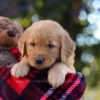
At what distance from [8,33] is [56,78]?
60 centimetres

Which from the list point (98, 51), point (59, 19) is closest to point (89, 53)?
point (98, 51)

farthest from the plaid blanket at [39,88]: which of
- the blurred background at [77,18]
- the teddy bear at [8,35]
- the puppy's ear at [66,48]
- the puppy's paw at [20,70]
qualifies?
the blurred background at [77,18]

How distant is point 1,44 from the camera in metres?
3.28

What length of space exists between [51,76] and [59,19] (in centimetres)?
468

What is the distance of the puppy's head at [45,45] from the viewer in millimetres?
2859

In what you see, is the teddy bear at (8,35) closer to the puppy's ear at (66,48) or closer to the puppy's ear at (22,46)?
the puppy's ear at (22,46)

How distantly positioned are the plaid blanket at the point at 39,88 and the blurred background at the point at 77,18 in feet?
14.5

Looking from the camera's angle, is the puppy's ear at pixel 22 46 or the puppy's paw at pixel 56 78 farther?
the puppy's ear at pixel 22 46

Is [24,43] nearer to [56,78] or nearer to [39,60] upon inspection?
[39,60]

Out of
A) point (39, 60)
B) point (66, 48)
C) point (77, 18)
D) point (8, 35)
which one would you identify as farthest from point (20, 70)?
point (77, 18)

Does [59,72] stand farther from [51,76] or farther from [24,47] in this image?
[24,47]

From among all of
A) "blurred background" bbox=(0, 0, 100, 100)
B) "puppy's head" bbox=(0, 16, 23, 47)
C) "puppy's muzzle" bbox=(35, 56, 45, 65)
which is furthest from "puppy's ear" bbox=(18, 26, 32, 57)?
"blurred background" bbox=(0, 0, 100, 100)

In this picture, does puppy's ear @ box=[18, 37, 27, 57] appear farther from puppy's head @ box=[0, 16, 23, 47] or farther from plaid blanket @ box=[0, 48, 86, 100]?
puppy's head @ box=[0, 16, 23, 47]

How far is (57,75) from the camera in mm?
2809
